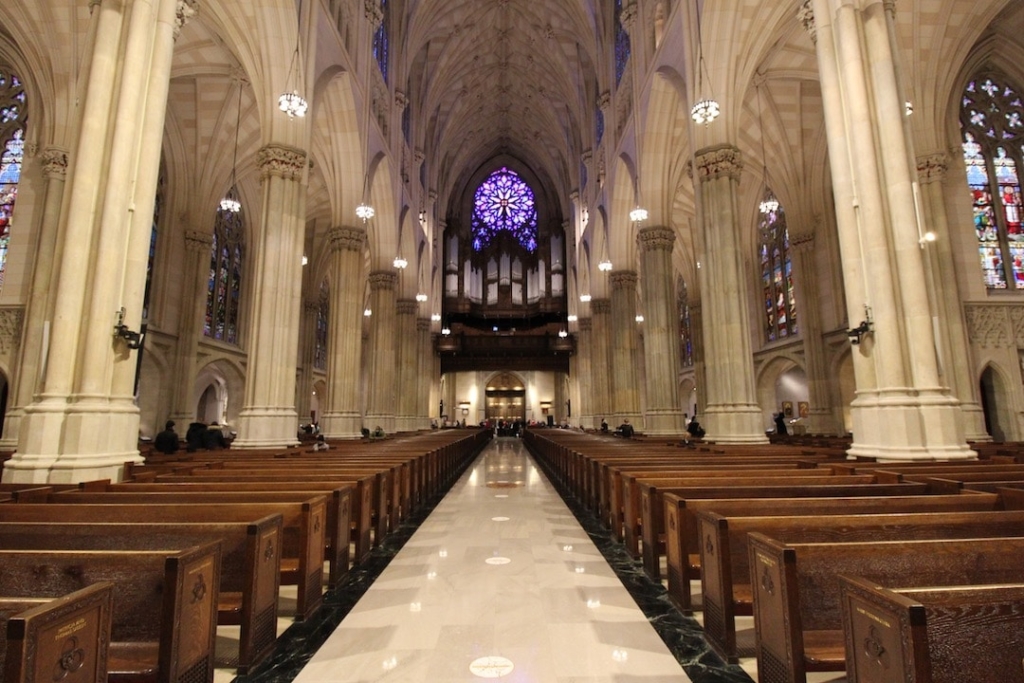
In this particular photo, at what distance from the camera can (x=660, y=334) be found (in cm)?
1650

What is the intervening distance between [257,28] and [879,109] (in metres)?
12.1

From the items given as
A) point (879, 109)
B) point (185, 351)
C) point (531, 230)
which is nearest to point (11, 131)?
point (185, 351)

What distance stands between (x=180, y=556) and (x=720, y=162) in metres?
12.4

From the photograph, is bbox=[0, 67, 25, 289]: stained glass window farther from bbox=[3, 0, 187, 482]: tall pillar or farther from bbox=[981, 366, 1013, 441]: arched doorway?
bbox=[981, 366, 1013, 441]: arched doorway

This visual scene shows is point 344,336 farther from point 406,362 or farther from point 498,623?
point 498,623

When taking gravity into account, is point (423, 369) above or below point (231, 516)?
above

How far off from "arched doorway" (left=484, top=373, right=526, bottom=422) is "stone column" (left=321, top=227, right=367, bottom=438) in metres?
22.6

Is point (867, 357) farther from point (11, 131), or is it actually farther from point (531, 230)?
point (531, 230)

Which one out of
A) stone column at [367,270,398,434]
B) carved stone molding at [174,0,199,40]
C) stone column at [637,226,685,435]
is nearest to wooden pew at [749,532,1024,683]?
carved stone molding at [174,0,199,40]

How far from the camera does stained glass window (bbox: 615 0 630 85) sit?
750 inches

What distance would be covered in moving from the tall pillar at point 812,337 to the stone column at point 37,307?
2253cm

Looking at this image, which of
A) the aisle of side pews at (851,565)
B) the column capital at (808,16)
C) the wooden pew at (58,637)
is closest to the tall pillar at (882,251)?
the column capital at (808,16)

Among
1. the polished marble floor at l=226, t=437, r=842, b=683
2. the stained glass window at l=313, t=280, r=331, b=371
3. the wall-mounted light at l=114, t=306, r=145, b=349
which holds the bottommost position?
the polished marble floor at l=226, t=437, r=842, b=683

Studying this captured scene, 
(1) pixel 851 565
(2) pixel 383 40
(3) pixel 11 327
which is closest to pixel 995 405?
(1) pixel 851 565
